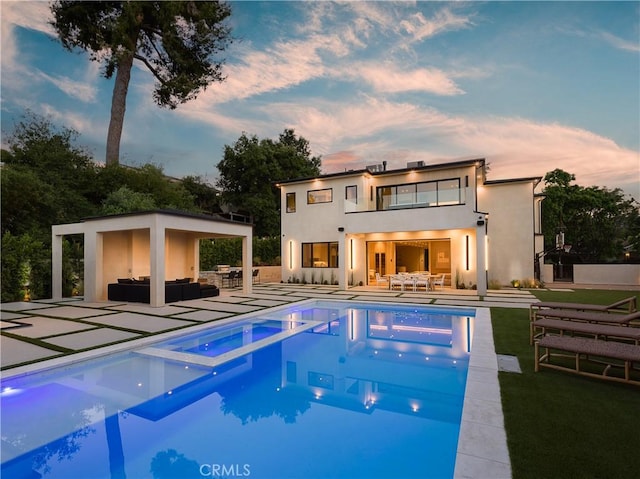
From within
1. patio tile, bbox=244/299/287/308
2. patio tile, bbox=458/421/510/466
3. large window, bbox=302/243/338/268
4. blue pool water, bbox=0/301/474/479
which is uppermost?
large window, bbox=302/243/338/268

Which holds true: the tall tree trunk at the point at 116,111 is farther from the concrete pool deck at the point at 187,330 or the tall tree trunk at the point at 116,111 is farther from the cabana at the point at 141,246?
the concrete pool deck at the point at 187,330

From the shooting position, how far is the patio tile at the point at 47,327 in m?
7.62

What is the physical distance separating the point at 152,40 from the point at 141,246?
17.6 meters

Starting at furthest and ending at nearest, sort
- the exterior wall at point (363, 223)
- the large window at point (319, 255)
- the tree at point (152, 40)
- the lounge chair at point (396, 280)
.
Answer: the tree at point (152, 40)
the large window at point (319, 255)
the lounge chair at point (396, 280)
the exterior wall at point (363, 223)

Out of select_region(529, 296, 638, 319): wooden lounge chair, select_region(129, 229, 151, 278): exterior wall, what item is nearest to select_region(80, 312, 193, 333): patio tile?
select_region(129, 229, 151, 278): exterior wall

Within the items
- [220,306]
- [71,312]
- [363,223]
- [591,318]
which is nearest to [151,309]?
[220,306]

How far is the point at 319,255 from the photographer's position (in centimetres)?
1988

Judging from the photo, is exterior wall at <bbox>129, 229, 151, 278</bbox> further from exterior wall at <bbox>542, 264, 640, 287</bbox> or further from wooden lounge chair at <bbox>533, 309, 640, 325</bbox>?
exterior wall at <bbox>542, 264, 640, 287</bbox>

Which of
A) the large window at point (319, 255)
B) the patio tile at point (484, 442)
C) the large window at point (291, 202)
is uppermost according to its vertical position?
the large window at point (291, 202)

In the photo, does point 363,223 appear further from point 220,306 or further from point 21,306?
point 21,306

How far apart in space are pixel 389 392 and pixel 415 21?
15596 mm

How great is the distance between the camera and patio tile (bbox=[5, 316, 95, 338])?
7619mm

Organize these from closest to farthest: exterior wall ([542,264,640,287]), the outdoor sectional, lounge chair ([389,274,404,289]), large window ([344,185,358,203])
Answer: the outdoor sectional
lounge chair ([389,274,404,289])
large window ([344,185,358,203])
exterior wall ([542,264,640,287])

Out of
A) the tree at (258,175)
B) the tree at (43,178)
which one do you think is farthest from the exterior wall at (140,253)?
the tree at (258,175)
